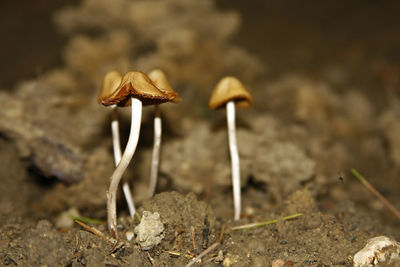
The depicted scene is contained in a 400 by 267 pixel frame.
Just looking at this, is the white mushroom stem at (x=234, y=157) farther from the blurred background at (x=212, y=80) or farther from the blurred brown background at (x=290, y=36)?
the blurred brown background at (x=290, y=36)

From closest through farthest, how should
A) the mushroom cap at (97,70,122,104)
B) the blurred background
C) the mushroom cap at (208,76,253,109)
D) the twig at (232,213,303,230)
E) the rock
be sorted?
the rock, the mushroom cap at (97,70,122,104), the twig at (232,213,303,230), the mushroom cap at (208,76,253,109), the blurred background

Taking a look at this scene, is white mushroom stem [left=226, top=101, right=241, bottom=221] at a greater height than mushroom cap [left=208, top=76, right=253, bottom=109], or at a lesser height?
lesser

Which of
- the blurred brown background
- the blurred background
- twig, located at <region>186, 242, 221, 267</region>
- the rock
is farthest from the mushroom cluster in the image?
the blurred brown background

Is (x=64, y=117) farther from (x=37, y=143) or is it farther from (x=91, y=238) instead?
(x=91, y=238)

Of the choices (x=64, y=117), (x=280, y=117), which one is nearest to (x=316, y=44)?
(x=280, y=117)

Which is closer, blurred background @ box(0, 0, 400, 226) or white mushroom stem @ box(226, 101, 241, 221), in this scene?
white mushroom stem @ box(226, 101, 241, 221)

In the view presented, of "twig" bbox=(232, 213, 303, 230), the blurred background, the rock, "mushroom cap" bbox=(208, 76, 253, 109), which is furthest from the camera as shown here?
the blurred background

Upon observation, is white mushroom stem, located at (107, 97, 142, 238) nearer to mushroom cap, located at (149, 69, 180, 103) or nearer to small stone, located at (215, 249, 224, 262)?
mushroom cap, located at (149, 69, 180, 103)
